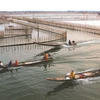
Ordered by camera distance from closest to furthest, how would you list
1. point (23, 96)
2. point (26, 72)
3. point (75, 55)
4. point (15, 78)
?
point (23, 96) → point (15, 78) → point (26, 72) → point (75, 55)

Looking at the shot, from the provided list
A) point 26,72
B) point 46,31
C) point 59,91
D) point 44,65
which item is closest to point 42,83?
point 59,91

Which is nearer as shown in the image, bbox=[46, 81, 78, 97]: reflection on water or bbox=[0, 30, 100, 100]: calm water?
bbox=[0, 30, 100, 100]: calm water

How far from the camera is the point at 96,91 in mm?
34094

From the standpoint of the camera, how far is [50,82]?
38.0 m

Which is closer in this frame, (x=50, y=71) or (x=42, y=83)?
(x=42, y=83)

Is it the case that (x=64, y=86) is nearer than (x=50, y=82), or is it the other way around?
(x=64, y=86)

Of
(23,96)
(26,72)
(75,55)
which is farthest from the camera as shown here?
(75,55)

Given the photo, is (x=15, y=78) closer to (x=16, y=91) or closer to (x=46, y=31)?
(x=16, y=91)

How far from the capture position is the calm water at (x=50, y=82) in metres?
33.0

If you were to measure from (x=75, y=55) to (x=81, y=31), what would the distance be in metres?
45.6

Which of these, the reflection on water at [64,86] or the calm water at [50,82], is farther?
the reflection on water at [64,86]

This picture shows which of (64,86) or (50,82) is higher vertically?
(50,82)

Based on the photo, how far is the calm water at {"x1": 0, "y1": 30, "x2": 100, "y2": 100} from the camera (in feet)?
108

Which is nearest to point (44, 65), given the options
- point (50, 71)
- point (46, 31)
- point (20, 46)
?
point (50, 71)
